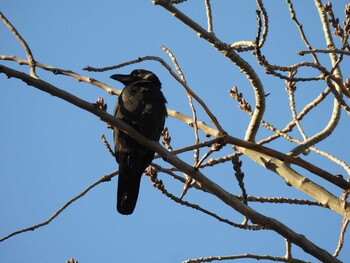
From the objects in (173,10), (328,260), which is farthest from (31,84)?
(328,260)

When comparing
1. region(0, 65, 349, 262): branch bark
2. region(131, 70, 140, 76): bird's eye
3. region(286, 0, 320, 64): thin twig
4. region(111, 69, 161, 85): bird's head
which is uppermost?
region(131, 70, 140, 76): bird's eye

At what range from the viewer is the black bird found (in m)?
4.34

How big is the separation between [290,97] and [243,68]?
91 cm

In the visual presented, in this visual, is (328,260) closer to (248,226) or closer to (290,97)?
(248,226)

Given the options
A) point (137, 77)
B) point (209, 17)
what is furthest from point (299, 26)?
point (137, 77)

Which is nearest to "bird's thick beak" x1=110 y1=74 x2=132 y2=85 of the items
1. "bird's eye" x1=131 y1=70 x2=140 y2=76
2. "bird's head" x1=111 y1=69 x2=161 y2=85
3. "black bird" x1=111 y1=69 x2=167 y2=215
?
"bird's head" x1=111 y1=69 x2=161 y2=85

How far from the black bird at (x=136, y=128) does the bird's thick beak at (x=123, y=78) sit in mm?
253

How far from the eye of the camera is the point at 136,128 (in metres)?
4.36

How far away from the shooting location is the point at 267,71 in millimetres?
2928

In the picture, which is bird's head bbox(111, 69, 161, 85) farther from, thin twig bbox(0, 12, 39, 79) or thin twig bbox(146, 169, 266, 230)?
thin twig bbox(0, 12, 39, 79)

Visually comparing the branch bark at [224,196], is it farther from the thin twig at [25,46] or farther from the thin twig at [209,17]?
the thin twig at [209,17]

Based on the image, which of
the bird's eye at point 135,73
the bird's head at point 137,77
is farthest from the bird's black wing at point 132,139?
the bird's eye at point 135,73

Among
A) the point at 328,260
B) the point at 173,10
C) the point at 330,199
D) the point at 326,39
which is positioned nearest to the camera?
the point at 328,260

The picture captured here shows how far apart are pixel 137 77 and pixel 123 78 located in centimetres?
14
